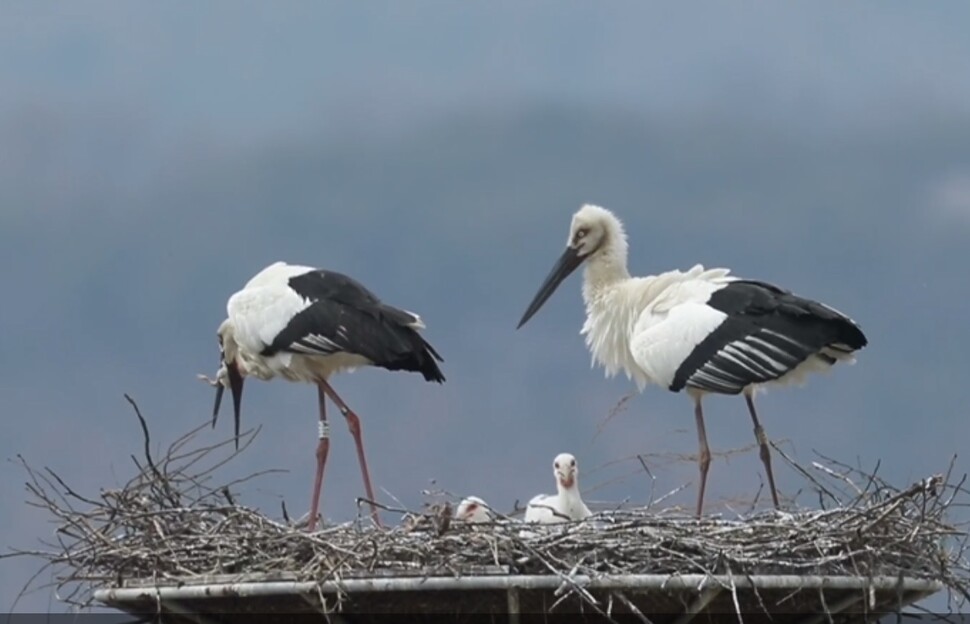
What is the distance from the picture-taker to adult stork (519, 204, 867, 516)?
33.3 ft

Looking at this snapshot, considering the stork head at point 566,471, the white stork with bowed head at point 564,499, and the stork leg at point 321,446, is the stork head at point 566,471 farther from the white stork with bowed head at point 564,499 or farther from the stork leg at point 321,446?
the stork leg at point 321,446

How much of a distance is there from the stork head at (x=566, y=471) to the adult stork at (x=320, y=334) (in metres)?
1.16

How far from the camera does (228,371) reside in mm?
12430

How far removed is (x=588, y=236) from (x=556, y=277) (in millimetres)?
340

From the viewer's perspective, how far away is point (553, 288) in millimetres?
11797

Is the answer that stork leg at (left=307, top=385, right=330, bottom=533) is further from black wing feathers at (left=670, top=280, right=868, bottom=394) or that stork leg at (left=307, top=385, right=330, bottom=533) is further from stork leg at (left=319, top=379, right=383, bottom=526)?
black wing feathers at (left=670, top=280, right=868, bottom=394)

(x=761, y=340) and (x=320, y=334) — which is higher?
(x=320, y=334)

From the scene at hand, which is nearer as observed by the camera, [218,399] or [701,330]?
[701,330]

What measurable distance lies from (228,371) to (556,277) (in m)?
2.08

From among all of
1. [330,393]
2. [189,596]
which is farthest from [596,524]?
[330,393]

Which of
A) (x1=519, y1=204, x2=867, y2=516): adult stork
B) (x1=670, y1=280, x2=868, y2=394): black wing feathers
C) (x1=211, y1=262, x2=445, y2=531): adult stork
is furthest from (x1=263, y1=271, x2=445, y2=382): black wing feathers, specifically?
(x1=670, y1=280, x2=868, y2=394): black wing feathers

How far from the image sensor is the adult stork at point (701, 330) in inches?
399

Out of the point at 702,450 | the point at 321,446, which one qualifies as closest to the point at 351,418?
the point at 321,446

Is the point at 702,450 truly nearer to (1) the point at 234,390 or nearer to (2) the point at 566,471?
(2) the point at 566,471
